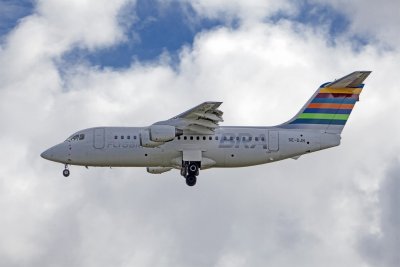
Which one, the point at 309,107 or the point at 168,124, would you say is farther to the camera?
the point at 309,107

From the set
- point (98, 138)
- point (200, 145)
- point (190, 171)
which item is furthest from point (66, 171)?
point (200, 145)

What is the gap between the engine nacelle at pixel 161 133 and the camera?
40.5m

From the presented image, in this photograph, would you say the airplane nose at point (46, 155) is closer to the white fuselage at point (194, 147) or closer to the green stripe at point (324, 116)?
the white fuselage at point (194, 147)

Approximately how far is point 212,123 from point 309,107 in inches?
246

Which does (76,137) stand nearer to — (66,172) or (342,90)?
(66,172)

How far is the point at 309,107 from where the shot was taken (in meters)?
45.5

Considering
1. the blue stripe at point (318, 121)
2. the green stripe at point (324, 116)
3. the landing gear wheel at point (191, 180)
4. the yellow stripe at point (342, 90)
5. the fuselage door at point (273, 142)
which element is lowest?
the landing gear wheel at point (191, 180)

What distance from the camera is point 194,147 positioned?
4334 centimetres

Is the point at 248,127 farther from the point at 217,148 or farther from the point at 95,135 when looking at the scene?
the point at 95,135

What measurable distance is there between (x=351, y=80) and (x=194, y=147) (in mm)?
9332

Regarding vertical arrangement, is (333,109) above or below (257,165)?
above

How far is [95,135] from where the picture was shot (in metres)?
43.2

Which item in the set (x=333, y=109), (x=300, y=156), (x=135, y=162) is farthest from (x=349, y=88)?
(x=135, y=162)

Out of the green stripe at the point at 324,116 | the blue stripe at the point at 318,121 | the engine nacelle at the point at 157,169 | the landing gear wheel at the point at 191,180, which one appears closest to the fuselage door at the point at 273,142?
the blue stripe at the point at 318,121
